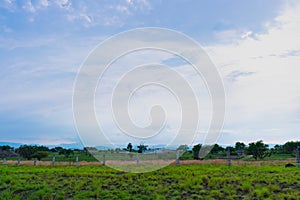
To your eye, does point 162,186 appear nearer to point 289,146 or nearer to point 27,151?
point 289,146

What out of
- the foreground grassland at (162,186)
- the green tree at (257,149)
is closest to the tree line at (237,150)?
the green tree at (257,149)

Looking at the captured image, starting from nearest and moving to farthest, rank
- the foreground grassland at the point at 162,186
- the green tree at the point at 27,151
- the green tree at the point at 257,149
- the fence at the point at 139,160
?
1. the foreground grassland at the point at 162,186
2. the fence at the point at 139,160
3. the green tree at the point at 257,149
4. the green tree at the point at 27,151

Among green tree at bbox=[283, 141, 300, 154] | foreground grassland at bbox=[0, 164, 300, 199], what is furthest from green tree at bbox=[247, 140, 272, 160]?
foreground grassland at bbox=[0, 164, 300, 199]

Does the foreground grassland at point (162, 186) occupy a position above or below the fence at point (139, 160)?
below

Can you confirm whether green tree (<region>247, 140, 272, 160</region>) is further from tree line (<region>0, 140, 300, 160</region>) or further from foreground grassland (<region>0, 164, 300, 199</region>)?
foreground grassland (<region>0, 164, 300, 199</region>)

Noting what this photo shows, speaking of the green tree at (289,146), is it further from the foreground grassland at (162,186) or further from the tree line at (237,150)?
the foreground grassland at (162,186)

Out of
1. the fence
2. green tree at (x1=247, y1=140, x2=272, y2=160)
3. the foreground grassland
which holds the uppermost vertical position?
green tree at (x1=247, y1=140, x2=272, y2=160)

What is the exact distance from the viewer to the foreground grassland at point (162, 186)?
11.5 m

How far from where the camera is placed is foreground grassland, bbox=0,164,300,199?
451 inches

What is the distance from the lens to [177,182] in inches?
534

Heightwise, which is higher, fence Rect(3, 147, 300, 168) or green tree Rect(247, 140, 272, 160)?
green tree Rect(247, 140, 272, 160)

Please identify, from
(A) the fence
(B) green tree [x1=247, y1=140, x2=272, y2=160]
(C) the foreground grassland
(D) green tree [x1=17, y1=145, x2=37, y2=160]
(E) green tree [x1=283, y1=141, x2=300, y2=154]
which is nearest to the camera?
(C) the foreground grassland

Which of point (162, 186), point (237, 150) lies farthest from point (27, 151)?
point (162, 186)

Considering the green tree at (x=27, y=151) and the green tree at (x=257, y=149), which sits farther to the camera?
the green tree at (x=27, y=151)
